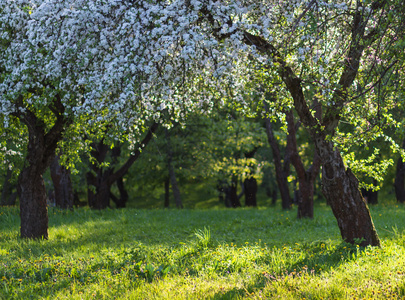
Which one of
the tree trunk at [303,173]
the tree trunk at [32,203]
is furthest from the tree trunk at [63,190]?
the tree trunk at [303,173]

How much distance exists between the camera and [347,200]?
8664 mm

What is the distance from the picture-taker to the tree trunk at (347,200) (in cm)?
865

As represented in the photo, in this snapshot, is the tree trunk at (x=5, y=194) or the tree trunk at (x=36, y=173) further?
the tree trunk at (x=5, y=194)

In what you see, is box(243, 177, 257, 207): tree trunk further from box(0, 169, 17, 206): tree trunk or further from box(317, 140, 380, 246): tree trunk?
box(317, 140, 380, 246): tree trunk

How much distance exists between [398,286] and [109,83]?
5.46 m

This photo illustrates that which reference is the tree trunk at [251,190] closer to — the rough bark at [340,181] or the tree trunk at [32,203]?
the tree trunk at [32,203]

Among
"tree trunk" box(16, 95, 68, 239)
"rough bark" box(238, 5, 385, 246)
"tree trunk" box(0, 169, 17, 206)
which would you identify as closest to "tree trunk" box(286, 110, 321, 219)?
"rough bark" box(238, 5, 385, 246)

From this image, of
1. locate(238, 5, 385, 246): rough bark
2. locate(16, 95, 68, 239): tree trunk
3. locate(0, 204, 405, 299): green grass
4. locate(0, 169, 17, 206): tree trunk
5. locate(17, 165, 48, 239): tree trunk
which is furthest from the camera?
locate(0, 169, 17, 206): tree trunk

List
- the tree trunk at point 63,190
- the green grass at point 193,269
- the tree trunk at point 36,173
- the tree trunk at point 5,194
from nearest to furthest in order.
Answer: the green grass at point 193,269, the tree trunk at point 36,173, the tree trunk at point 63,190, the tree trunk at point 5,194

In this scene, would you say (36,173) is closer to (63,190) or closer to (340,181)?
(63,190)

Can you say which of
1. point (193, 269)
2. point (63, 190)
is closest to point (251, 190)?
point (63, 190)

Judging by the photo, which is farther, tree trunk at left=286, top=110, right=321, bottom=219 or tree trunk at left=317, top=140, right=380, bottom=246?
tree trunk at left=286, top=110, right=321, bottom=219

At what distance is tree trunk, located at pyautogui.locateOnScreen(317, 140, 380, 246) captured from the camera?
865cm

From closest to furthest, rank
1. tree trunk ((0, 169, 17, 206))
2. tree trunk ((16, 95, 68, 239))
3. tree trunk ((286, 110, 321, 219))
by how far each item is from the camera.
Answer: tree trunk ((16, 95, 68, 239)) < tree trunk ((286, 110, 321, 219)) < tree trunk ((0, 169, 17, 206))
